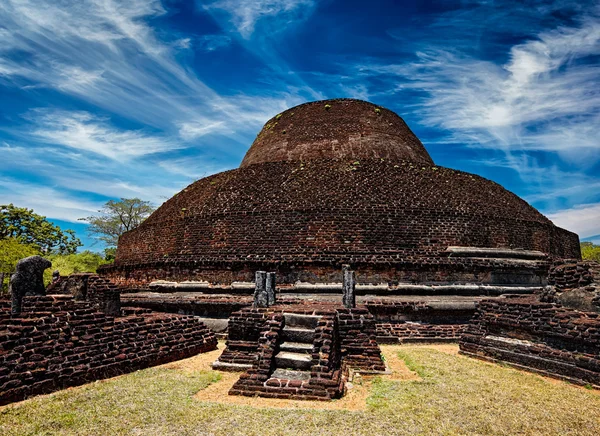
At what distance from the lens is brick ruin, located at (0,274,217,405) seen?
4918 millimetres

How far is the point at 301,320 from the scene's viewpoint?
6.16m

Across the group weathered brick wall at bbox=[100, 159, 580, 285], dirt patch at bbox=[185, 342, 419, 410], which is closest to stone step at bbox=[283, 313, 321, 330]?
dirt patch at bbox=[185, 342, 419, 410]

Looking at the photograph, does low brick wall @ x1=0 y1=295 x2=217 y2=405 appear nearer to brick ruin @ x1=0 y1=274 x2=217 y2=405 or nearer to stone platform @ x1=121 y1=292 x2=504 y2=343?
brick ruin @ x1=0 y1=274 x2=217 y2=405

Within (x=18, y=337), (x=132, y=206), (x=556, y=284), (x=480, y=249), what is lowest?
(x=18, y=337)

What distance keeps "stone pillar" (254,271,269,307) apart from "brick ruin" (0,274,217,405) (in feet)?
5.76

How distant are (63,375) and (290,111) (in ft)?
52.9

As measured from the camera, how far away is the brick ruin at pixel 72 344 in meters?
4.92

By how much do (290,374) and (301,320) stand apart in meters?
1.00

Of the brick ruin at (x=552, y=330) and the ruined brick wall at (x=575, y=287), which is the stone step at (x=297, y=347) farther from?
the ruined brick wall at (x=575, y=287)

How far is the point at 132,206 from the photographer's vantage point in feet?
108

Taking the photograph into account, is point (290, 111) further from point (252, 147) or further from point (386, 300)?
point (386, 300)

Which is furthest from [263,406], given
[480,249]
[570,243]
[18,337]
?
[570,243]

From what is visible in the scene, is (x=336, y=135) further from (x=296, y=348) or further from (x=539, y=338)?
(x=296, y=348)

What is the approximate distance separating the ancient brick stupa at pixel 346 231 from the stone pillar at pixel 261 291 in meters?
2.80
